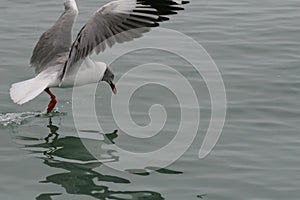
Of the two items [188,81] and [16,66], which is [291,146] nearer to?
[188,81]

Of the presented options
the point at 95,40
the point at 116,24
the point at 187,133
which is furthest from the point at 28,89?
the point at 187,133

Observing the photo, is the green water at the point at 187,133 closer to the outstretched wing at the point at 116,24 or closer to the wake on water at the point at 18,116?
the wake on water at the point at 18,116

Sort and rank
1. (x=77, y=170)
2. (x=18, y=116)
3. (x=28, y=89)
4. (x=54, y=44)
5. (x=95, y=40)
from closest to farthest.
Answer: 1. (x=77, y=170)
2. (x=95, y=40)
3. (x=28, y=89)
4. (x=18, y=116)
5. (x=54, y=44)

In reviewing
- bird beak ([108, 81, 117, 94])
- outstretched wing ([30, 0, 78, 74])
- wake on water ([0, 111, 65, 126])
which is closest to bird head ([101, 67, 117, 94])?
bird beak ([108, 81, 117, 94])

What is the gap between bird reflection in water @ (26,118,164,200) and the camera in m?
6.55

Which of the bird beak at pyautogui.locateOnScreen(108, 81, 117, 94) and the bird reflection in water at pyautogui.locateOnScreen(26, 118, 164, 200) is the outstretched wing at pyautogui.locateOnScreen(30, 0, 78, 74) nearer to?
the bird beak at pyautogui.locateOnScreen(108, 81, 117, 94)

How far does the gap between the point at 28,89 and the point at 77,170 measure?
3.80 feet

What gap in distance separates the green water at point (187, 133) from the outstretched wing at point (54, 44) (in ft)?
1.45

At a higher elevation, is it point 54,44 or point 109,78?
point 54,44

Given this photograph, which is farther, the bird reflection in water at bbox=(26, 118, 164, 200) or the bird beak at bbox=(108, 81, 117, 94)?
the bird beak at bbox=(108, 81, 117, 94)

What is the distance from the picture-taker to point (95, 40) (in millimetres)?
7543

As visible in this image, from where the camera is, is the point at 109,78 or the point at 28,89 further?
the point at 109,78

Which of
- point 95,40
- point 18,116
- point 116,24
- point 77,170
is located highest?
point 116,24

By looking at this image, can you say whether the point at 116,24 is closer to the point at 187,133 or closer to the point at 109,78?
the point at 187,133
